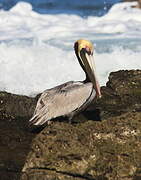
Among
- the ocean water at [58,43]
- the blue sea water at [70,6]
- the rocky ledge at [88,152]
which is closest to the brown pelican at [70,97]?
the rocky ledge at [88,152]

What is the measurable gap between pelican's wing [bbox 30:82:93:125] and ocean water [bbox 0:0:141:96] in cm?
370

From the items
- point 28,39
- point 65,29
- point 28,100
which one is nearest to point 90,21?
point 65,29

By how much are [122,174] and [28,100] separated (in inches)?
114

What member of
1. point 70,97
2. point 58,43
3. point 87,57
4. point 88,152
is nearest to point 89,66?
point 87,57

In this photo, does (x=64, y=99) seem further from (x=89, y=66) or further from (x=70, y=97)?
(x=89, y=66)

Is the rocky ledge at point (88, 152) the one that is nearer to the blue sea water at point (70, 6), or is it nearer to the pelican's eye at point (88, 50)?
the pelican's eye at point (88, 50)

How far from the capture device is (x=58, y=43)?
45.4 feet

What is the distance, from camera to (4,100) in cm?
634

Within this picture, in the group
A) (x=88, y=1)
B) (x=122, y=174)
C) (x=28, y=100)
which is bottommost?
(x=88, y=1)

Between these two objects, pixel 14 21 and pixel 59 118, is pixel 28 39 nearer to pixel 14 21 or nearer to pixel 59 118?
pixel 14 21

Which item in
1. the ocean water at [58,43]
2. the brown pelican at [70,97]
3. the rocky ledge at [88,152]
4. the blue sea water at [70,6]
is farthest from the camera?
the blue sea water at [70,6]

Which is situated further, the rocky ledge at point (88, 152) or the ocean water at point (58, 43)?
the ocean water at point (58, 43)

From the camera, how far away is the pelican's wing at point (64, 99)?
538 cm

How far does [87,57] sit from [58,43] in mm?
8280
